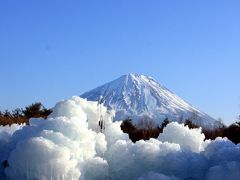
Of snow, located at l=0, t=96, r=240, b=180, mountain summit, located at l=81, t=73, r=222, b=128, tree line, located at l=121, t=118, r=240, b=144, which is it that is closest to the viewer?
snow, located at l=0, t=96, r=240, b=180

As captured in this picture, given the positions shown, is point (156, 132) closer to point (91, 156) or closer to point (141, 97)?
point (91, 156)

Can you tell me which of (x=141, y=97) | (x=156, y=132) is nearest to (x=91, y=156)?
(x=156, y=132)

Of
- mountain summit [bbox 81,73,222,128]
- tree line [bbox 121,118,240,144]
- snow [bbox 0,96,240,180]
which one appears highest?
mountain summit [bbox 81,73,222,128]

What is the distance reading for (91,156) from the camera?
9.55 m

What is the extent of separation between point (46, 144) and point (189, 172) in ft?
7.54

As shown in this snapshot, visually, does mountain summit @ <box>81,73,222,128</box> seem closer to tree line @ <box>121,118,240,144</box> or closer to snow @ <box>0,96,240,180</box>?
tree line @ <box>121,118,240,144</box>

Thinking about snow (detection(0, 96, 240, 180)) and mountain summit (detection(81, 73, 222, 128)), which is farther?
mountain summit (detection(81, 73, 222, 128))

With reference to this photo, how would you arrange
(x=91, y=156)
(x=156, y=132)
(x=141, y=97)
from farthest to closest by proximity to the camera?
1. (x=141, y=97)
2. (x=156, y=132)
3. (x=91, y=156)

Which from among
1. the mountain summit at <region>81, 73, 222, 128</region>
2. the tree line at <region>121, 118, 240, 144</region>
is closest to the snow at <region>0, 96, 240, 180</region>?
the tree line at <region>121, 118, 240, 144</region>

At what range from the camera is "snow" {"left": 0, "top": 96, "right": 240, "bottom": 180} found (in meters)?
8.76

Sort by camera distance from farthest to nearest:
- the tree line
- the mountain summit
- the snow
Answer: the mountain summit, the tree line, the snow

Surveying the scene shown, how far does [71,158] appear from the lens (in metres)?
9.14

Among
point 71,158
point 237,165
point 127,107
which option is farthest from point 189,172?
point 127,107

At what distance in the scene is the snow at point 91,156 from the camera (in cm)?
876
